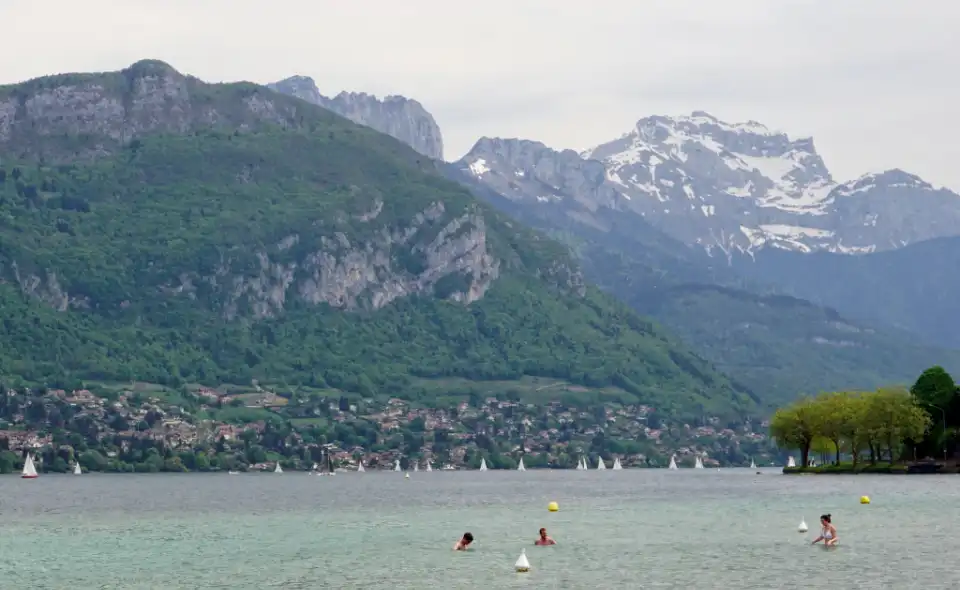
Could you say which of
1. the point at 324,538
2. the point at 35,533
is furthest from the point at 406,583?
the point at 35,533

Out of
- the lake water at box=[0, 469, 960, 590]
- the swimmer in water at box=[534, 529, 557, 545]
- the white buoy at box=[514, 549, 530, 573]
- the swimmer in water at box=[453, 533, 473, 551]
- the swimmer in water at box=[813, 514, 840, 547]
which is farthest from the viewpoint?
the swimmer in water at box=[534, 529, 557, 545]

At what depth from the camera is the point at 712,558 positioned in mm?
117812

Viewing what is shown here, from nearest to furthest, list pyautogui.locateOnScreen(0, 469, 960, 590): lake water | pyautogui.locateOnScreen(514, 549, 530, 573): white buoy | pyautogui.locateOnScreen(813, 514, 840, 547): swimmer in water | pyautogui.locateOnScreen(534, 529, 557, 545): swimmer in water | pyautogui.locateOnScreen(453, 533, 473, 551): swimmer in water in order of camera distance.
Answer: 1. pyautogui.locateOnScreen(0, 469, 960, 590): lake water
2. pyautogui.locateOnScreen(514, 549, 530, 573): white buoy
3. pyautogui.locateOnScreen(813, 514, 840, 547): swimmer in water
4. pyautogui.locateOnScreen(453, 533, 473, 551): swimmer in water
5. pyautogui.locateOnScreen(534, 529, 557, 545): swimmer in water

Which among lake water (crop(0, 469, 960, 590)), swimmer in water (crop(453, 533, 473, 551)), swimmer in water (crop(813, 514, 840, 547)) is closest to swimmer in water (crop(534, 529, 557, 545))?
lake water (crop(0, 469, 960, 590))

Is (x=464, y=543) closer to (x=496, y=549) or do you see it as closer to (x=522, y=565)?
(x=496, y=549)

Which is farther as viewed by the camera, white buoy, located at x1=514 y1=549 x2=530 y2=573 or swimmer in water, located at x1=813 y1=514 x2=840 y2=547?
swimmer in water, located at x1=813 y1=514 x2=840 y2=547

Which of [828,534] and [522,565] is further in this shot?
[828,534]

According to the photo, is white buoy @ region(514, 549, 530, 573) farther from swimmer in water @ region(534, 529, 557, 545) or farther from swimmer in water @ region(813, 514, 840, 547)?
swimmer in water @ region(813, 514, 840, 547)

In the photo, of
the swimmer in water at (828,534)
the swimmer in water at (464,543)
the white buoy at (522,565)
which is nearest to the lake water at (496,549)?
the white buoy at (522,565)

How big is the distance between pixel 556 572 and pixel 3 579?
39422mm

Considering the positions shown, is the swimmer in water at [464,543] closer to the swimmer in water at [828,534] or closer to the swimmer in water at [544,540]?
the swimmer in water at [544,540]

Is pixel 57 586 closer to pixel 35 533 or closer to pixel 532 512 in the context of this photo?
pixel 35 533

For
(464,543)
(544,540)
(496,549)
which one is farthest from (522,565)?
(496,549)

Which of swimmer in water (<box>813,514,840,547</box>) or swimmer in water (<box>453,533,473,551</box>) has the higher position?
swimmer in water (<box>813,514,840,547</box>)
